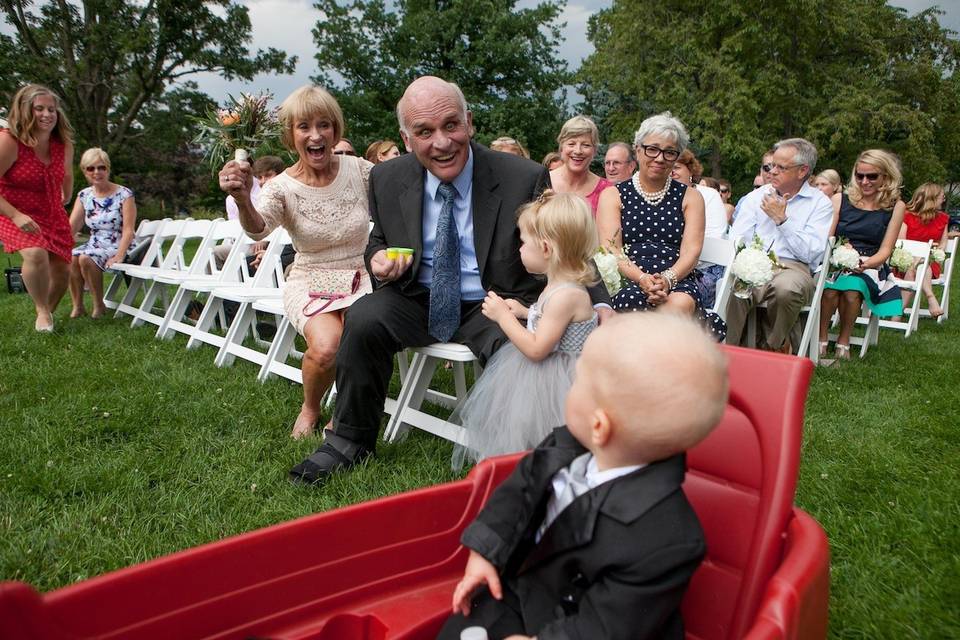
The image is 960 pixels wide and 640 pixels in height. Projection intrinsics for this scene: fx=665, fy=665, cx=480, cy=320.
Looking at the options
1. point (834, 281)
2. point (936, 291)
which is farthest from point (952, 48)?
point (834, 281)

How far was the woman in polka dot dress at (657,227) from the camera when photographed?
4082 mm

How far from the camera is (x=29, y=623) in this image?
3.76ft

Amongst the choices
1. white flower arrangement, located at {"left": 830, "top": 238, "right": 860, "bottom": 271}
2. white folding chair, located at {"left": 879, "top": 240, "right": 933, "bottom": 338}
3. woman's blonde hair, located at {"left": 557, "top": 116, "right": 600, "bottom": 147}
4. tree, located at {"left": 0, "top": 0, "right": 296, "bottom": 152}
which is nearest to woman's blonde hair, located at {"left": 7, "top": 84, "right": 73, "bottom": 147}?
woman's blonde hair, located at {"left": 557, "top": 116, "right": 600, "bottom": 147}

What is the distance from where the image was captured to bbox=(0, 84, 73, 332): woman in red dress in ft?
18.2

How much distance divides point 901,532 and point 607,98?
29026mm

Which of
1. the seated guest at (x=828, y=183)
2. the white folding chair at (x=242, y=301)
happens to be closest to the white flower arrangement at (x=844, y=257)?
the seated guest at (x=828, y=183)

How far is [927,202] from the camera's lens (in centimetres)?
924

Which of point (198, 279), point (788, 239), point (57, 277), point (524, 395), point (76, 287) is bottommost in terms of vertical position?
point (76, 287)

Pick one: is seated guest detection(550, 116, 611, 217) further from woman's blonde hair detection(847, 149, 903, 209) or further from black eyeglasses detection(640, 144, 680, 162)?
woman's blonde hair detection(847, 149, 903, 209)

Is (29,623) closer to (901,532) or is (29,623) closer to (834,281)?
(901,532)

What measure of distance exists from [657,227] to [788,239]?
1.54m

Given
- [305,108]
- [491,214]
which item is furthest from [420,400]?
[305,108]

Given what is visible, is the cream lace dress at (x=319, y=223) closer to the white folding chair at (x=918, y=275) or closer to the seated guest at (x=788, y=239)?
the seated guest at (x=788, y=239)

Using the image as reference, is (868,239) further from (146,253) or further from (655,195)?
(146,253)
